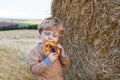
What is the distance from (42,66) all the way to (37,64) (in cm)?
5

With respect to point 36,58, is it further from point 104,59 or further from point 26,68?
point 26,68

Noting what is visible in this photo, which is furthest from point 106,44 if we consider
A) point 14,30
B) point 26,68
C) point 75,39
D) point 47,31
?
point 14,30

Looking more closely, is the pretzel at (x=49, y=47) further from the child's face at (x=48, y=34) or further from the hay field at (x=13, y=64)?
the hay field at (x=13, y=64)

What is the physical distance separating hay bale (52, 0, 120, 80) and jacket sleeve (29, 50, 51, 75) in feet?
2.82

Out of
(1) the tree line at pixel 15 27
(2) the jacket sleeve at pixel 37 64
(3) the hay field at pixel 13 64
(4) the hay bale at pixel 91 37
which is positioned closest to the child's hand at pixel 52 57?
(2) the jacket sleeve at pixel 37 64

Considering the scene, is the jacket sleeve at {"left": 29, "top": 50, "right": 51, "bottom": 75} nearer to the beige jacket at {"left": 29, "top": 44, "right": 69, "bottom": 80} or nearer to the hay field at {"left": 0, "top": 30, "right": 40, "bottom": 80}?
the beige jacket at {"left": 29, "top": 44, "right": 69, "bottom": 80}

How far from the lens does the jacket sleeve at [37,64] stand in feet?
9.52

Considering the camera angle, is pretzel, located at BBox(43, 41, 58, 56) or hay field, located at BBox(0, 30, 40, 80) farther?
hay field, located at BBox(0, 30, 40, 80)

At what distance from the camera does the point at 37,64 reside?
2.93 m

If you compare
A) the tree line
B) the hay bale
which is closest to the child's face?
the hay bale

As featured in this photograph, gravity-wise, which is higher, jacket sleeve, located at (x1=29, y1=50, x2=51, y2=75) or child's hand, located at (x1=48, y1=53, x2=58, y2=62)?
child's hand, located at (x1=48, y1=53, x2=58, y2=62)

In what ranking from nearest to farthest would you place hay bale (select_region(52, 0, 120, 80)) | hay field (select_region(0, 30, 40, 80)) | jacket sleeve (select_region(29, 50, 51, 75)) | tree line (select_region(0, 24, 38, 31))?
jacket sleeve (select_region(29, 50, 51, 75))
hay bale (select_region(52, 0, 120, 80))
hay field (select_region(0, 30, 40, 80))
tree line (select_region(0, 24, 38, 31))

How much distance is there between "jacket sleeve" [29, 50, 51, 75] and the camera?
9.52 feet

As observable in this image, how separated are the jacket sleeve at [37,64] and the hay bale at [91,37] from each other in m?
0.86
